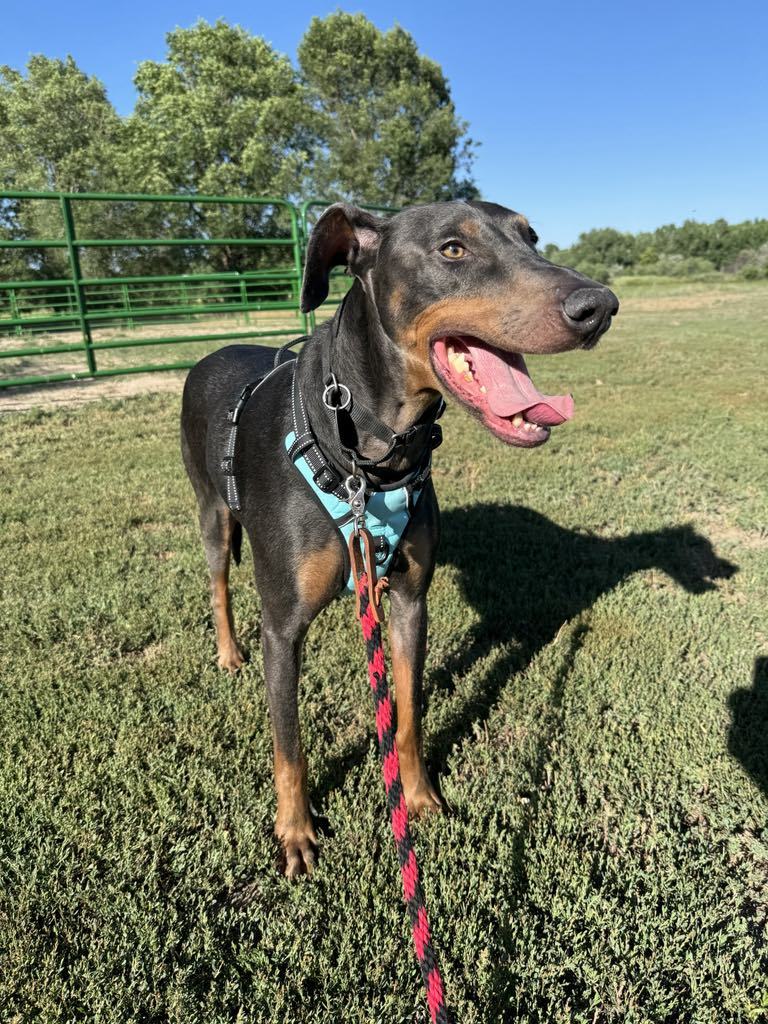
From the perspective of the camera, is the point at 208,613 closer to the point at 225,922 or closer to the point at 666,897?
the point at 225,922

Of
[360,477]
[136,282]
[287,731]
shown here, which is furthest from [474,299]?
[136,282]

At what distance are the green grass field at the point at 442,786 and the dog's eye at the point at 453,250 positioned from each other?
6.42 feet

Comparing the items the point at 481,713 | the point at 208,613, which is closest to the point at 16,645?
the point at 208,613

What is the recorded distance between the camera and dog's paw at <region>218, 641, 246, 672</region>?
10.6ft

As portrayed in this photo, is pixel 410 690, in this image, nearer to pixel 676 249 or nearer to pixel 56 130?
pixel 56 130

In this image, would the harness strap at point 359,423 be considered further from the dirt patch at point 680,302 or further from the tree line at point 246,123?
the dirt patch at point 680,302

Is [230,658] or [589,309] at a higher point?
[589,309]

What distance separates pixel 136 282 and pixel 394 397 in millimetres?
9844

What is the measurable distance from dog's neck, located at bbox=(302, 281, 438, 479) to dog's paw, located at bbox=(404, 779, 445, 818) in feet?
4.12

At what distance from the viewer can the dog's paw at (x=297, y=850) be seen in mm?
2160

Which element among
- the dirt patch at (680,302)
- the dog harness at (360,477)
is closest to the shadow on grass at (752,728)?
the dog harness at (360,477)

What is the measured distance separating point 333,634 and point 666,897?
77.5 inches

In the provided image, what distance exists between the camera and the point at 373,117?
1256 inches

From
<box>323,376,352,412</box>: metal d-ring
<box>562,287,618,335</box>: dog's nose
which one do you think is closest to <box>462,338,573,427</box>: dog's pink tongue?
<box>562,287,618,335</box>: dog's nose
